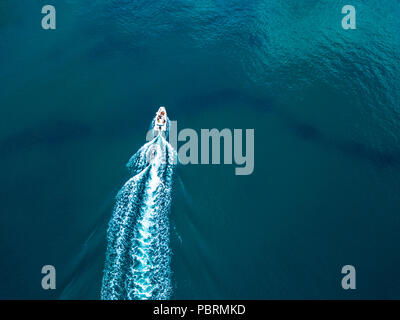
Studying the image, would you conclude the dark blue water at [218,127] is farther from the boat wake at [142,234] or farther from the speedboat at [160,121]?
the speedboat at [160,121]

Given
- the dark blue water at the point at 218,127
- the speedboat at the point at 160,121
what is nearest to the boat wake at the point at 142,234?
the dark blue water at the point at 218,127

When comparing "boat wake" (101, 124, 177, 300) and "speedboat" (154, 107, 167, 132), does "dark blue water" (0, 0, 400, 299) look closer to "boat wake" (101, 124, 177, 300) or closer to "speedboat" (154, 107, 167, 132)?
"boat wake" (101, 124, 177, 300)

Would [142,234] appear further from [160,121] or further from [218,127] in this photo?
[218,127]

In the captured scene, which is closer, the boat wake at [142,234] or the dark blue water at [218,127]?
the boat wake at [142,234]

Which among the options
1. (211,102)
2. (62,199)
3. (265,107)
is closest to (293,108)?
(265,107)

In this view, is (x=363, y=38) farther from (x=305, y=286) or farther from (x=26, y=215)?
(x=26, y=215)
